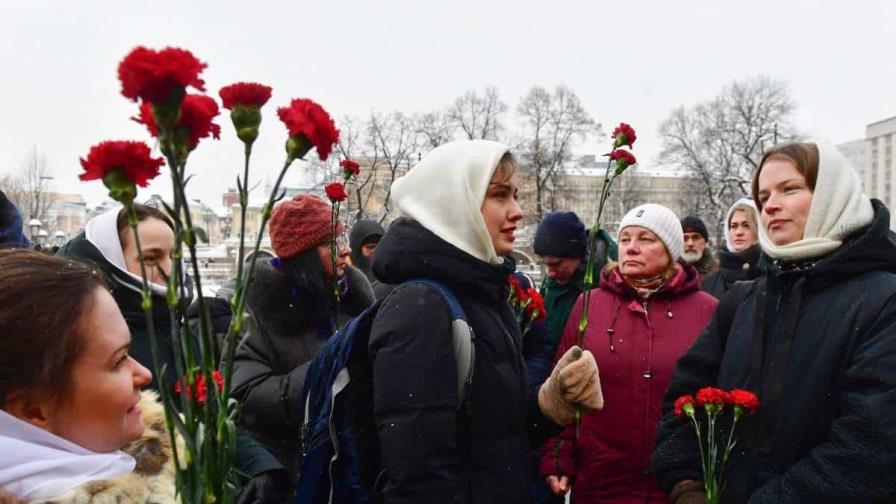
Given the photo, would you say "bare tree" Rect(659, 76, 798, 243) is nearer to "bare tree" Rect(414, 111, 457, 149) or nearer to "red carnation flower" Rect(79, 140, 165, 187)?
"bare tree" Rect(414, 111, 457, 149)

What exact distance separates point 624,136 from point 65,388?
1657mm

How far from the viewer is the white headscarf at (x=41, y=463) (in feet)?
4.72

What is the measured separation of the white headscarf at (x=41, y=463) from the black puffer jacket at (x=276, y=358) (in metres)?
1.68

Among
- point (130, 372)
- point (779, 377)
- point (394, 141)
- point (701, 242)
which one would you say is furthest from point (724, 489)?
point (394, 141)

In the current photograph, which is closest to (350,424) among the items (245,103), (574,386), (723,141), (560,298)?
(574,386)

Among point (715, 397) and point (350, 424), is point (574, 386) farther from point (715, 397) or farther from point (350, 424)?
point (350, 424)

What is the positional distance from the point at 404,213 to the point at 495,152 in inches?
14.3

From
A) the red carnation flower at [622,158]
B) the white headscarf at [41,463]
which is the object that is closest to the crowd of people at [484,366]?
the white headscarf at [41,463]

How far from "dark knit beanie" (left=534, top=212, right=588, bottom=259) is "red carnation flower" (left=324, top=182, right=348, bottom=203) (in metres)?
1.66

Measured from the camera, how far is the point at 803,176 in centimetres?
271

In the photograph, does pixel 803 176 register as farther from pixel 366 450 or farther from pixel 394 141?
pixel 394 141

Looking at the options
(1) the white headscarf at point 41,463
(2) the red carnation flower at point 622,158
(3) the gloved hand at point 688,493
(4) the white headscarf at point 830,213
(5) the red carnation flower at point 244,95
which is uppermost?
(5) the red carnation flower at point 244,95

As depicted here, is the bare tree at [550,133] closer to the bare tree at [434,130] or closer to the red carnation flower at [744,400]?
the bare tree at [434,130]

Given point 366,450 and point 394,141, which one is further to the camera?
point 394,141
